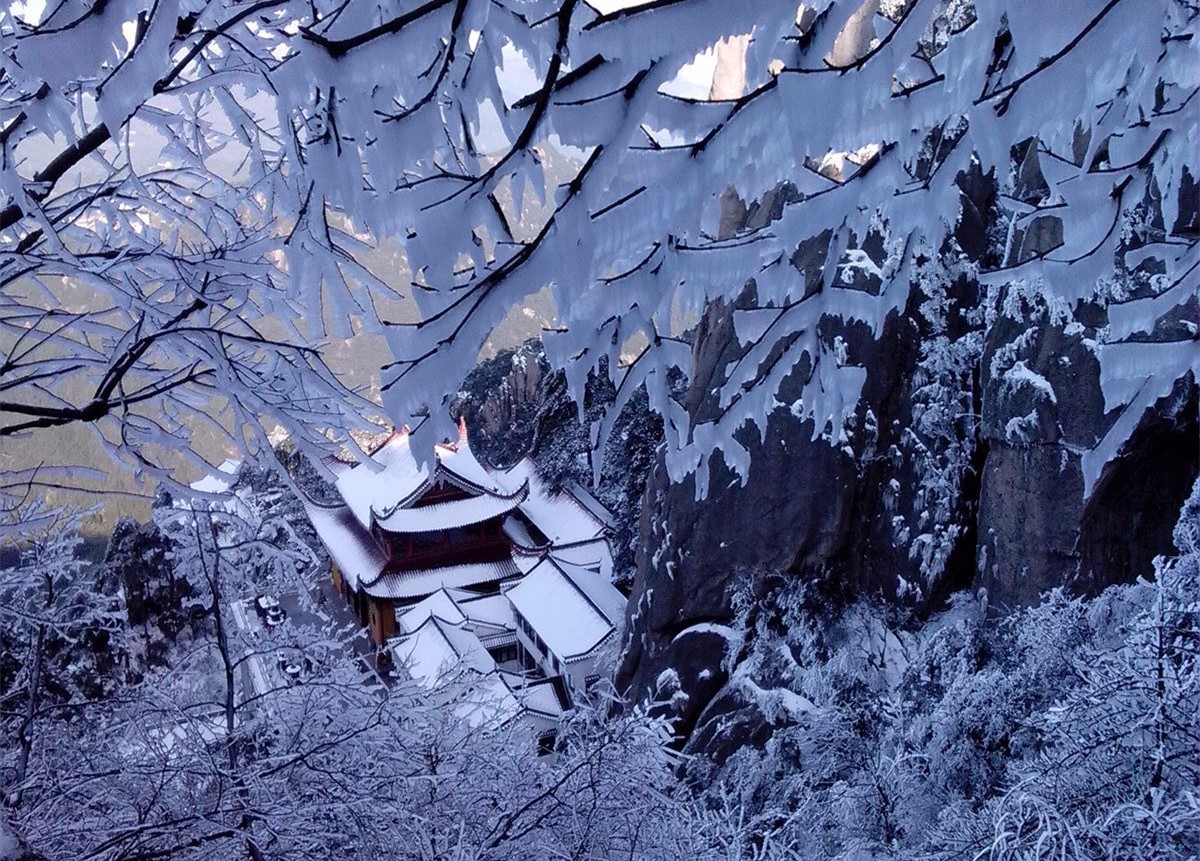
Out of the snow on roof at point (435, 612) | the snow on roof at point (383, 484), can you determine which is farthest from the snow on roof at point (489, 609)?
the snow on roof at point (383, 484)

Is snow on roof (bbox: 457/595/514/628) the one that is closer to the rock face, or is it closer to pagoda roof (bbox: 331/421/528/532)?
pagoda roof (bbox: 331/421/528/532)

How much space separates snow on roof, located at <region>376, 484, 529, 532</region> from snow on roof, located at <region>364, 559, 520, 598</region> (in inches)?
40.6

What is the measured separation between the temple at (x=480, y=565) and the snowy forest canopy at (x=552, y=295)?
5995 mm

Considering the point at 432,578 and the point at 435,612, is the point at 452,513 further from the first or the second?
the point at 435,612

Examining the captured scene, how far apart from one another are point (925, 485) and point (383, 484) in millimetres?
11694

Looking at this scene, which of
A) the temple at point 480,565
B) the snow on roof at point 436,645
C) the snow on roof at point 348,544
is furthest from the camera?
the snow on roof at point 348,544

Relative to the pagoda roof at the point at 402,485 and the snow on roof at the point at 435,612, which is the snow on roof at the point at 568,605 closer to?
the snow on roof at the point at 435,612

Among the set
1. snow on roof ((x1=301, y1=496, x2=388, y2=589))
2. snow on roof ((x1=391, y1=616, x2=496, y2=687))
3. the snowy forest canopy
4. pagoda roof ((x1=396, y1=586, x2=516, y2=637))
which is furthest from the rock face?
snow on roof ((x1=301, y1=496, x2=388, y2=589))

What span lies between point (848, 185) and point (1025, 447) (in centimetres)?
718

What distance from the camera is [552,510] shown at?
17797mm

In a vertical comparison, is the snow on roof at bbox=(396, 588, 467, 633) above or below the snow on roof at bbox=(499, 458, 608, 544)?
below

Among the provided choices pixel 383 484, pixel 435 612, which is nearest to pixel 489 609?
pixel 435 612

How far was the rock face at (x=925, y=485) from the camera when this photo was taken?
7.25 meters

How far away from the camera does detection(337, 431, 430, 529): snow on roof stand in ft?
52.7
